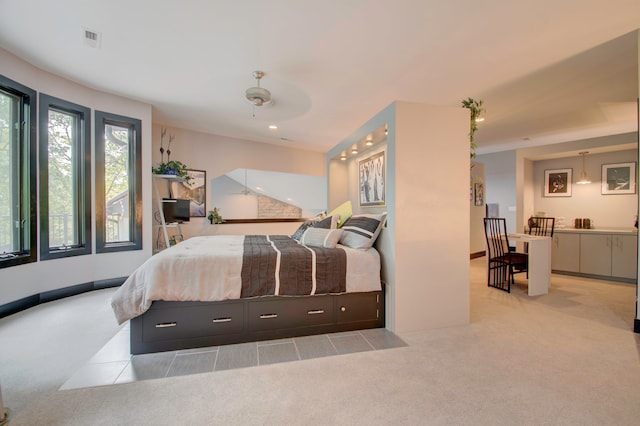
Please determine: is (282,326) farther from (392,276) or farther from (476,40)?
(476,40)

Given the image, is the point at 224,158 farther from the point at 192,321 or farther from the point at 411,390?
the point at 411,390

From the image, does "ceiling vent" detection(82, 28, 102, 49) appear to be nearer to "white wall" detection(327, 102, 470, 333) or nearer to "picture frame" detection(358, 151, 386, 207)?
"white wall" detection(327, 102, 470, 333)

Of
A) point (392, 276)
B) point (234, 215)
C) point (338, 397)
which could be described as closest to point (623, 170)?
point (392, 276)

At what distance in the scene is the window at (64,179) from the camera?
314 centimetres

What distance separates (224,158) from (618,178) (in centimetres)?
723

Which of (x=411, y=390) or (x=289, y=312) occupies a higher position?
(x=289, y=312)

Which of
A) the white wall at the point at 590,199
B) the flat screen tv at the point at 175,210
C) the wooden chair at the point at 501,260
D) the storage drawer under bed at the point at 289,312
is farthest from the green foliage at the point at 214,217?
the white wall at the point at 590,199

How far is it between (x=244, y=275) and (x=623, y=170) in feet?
21.6

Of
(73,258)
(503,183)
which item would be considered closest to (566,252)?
(503,183)

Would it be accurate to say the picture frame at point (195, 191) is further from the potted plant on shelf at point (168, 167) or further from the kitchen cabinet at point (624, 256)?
the kitchen cabinet at point (624, 256)

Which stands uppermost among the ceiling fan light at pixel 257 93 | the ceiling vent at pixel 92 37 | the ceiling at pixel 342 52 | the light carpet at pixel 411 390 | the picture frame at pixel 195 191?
the ceiling vent at pixel 92 37

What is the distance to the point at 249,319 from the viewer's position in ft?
7.39

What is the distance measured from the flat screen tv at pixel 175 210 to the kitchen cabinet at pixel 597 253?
21.3 feet

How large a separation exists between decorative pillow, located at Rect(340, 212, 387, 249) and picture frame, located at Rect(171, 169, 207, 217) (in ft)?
11.1
